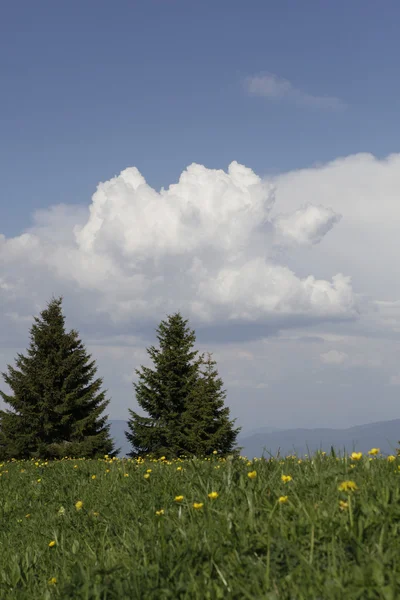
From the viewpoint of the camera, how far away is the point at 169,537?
429 cm

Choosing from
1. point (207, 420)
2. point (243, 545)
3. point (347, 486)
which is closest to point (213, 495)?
point (243, 545)

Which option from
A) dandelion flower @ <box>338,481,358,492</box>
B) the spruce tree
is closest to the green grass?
dandelion flower @ <box>338,481,358,492</box>

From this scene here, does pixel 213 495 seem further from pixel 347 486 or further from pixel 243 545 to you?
pixel 347 486

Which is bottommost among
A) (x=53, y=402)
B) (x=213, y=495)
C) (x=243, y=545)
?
(x=243, y=545)

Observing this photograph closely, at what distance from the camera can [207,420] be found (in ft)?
136

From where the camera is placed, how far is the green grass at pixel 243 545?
326 centimetres

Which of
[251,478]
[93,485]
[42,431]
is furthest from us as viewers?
[42,431]

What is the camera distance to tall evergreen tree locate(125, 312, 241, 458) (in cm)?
4222

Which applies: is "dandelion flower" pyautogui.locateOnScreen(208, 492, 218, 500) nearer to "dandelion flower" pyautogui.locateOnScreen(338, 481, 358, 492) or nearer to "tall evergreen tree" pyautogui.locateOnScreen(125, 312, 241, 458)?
"dandelion flower" pyautogui.locateOnScreen(338, 481, 358, 492)

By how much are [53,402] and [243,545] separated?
40040 mm

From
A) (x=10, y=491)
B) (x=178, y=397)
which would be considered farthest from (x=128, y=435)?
(x=10, y=491)

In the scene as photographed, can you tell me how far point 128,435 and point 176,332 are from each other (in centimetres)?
926

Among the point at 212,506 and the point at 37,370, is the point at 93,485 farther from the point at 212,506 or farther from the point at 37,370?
the point at 37,370

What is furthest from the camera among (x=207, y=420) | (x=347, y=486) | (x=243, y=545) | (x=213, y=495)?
(x=207, y=420)
